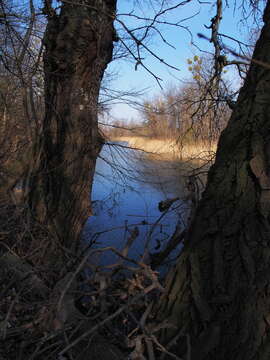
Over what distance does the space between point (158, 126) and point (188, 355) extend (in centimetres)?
602

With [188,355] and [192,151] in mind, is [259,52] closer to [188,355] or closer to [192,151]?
[188,355]

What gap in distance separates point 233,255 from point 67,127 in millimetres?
3350

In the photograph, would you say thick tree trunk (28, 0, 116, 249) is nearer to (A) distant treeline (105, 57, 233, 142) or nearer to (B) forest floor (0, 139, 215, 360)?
(A) distant treeline (105, 57, 233, 142)

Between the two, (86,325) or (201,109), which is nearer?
(86,325)

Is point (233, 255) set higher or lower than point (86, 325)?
higher

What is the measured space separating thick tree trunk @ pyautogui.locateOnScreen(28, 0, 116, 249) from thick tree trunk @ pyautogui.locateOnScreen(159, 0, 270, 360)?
9.70 feet

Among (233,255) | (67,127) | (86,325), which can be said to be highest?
(67,127)

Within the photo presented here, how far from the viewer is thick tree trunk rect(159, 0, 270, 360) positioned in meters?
1.10

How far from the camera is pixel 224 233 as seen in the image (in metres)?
1.22

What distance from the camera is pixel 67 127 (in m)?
4.12

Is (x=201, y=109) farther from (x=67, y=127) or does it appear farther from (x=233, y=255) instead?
(x=233, y=255)

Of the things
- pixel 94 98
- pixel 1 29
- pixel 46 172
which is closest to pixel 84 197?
pixel 46 172

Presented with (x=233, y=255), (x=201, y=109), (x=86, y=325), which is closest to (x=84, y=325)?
(x=86, y=325)

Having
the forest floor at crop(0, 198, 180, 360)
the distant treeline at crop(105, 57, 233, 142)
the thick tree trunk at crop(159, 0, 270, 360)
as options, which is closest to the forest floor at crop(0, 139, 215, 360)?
the forest floor at crop(0, 198, 180, 360)
